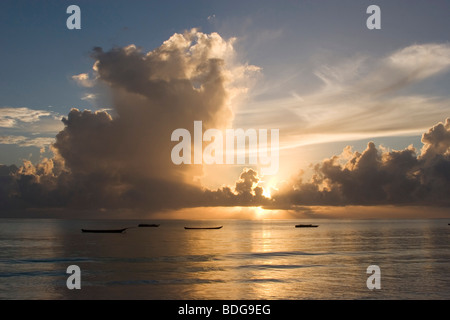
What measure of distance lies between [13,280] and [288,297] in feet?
129

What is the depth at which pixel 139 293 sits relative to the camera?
1849 inches

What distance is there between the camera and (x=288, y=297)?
4462 cm

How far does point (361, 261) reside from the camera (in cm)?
7681

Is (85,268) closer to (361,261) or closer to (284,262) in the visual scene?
(284,262)
